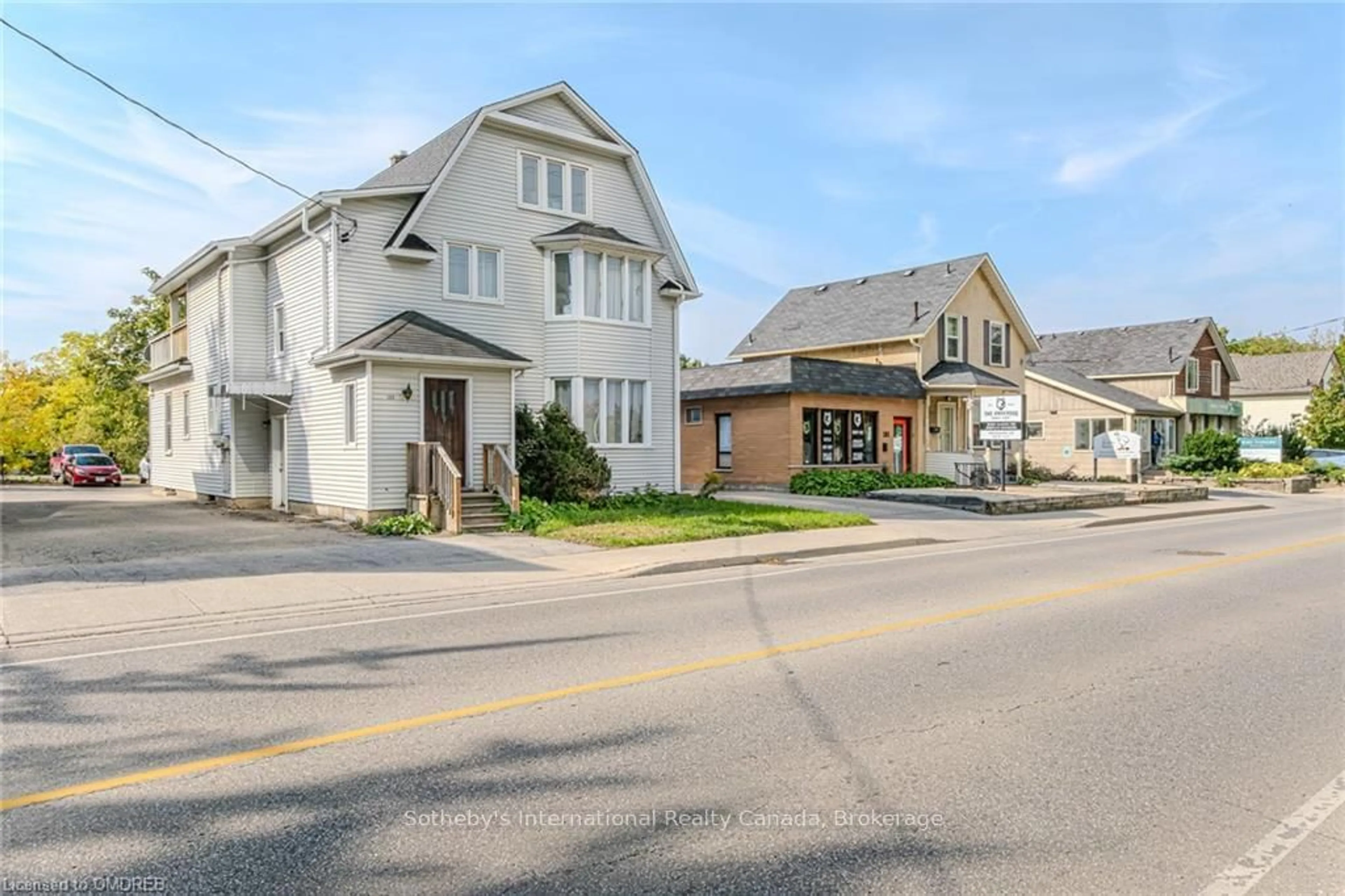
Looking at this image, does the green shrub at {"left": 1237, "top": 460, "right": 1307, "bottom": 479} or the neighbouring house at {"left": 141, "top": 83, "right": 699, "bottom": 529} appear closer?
the neighbouring house at {"left": 141, "top": 83, "right": 699, "bottom": 529}

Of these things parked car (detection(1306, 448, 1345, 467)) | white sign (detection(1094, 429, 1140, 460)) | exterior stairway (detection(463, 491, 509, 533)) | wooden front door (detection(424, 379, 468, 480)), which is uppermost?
wooden front door (detection(424, 379, 468, 480))

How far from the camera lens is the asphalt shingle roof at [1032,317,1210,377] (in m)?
47.2

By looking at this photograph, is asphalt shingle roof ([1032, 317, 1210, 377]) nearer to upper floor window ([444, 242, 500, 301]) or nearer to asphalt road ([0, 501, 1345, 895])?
upper floor window ([444, 242, 500, 301])

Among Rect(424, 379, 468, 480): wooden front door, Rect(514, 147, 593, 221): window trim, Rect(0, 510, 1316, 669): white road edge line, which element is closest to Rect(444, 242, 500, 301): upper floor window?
Rect(514, 147, 593, 221): window trim

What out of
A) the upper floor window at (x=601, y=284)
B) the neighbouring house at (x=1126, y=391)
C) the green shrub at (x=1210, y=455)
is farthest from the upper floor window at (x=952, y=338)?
the upper floor window at (x=601, y=284)

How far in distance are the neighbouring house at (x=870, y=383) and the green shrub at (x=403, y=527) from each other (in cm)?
1381

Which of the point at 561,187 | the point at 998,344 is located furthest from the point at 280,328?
the point at 998,344

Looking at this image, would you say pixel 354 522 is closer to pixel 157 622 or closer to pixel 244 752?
pixel 157 622

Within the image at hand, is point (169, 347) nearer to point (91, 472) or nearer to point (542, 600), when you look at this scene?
point (91, 472)

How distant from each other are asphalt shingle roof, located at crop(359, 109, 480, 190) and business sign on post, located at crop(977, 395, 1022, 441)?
17601mm

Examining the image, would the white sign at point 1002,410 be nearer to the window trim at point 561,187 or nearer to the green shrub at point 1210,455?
the window trim at point 561,187

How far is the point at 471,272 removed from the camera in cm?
2078

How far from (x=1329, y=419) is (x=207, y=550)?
54.1 metres

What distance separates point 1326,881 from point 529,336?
768 inches
